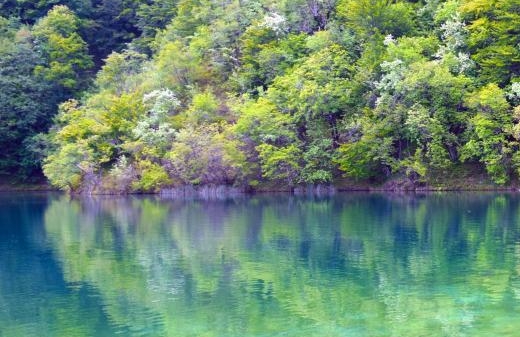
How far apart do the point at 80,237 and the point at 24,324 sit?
13.5m

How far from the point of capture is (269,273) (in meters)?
18.2

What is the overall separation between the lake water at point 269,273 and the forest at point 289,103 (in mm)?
10415

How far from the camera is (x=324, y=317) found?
44.3ft

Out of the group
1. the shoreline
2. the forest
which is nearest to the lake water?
the shoreline

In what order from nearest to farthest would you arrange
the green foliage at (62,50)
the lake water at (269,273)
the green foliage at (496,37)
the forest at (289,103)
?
1. the lake water at (269,273)
2. the green foliage at (496,37)
3. the forest at (289,103)
4. the green foliage at (62,50)

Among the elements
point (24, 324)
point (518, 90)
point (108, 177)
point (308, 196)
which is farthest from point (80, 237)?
point (518, 90)

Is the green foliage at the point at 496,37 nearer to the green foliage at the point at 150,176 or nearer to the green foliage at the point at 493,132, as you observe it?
the green foliage at the point at 493,132

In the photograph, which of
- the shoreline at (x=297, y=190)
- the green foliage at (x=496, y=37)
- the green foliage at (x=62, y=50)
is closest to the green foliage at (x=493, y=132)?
the shoreline at (x=297, y=190)

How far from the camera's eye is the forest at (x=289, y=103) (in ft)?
141

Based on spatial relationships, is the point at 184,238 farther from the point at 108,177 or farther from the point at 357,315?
the point at 108,177

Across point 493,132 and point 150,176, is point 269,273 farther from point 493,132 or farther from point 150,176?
point 150,176

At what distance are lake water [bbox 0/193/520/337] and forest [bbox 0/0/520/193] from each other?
10.4 metres

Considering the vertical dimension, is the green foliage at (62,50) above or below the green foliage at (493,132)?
above

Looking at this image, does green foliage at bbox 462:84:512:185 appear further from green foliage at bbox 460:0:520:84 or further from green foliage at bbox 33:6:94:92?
green foliage at bbox 33:6:94:92
